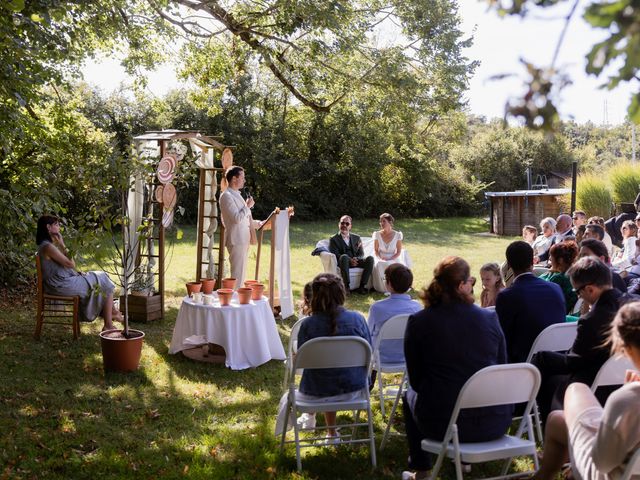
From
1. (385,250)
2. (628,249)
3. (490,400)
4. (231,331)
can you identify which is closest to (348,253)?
(385,250)

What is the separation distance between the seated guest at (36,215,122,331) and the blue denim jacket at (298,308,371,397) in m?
3.77

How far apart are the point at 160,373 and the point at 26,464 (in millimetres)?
2162

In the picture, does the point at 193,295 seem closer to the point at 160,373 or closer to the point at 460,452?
the point at 160,373

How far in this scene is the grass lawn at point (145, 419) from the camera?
430cm

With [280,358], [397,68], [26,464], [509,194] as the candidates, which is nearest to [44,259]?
[280,358]

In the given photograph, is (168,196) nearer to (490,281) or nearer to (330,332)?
(490,281)

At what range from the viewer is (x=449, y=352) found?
354 cm

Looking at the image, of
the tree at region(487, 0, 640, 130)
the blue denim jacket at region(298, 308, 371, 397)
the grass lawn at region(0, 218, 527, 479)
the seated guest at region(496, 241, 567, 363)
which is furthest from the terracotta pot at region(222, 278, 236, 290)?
the tree at region(487, 0, 640, 130)

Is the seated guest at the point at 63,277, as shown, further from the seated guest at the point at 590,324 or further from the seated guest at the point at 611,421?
the seated guest at the point at 611,421

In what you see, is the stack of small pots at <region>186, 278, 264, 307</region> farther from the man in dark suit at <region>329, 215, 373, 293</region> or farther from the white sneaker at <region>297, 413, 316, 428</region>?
the man in dark suit at <region>329, 215, 373, 293</region>

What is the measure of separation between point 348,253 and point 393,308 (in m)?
5.86

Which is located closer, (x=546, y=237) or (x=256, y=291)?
(x=256, y=291)

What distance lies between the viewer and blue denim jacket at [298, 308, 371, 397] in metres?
4.29

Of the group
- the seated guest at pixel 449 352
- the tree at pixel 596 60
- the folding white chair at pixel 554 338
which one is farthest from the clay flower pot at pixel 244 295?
the tree at pixel 596 60
